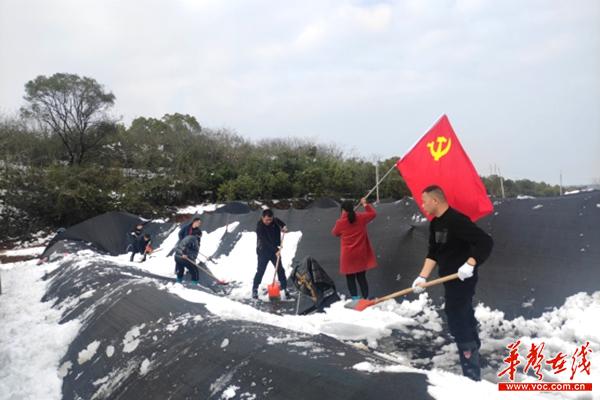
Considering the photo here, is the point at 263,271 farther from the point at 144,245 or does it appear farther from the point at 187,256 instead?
the point at 144,245

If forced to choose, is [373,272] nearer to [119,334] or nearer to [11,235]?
[119,334]

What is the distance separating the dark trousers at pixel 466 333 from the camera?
2.69 m

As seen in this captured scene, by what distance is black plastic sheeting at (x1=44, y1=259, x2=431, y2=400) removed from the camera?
5.31 feet

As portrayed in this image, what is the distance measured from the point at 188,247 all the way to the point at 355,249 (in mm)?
3038

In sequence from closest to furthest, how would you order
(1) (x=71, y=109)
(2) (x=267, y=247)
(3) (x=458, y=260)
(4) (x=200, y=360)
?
1. (4) (x=200, y=360)
2. (3) (x=458, y=260)
3. (2) (x=267, y=247)
4. (1) (x=71, y=109)

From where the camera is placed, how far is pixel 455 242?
9.27 feet

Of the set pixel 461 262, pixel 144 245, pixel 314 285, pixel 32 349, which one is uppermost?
pixel 461 262

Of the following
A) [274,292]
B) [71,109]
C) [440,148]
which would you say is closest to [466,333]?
[440,148]

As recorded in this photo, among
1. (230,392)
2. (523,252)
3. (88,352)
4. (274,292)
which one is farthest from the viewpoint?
(274,292)

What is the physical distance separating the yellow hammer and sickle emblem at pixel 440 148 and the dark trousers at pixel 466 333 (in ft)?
5.58

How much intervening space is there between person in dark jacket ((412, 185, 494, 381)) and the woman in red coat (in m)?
1.94

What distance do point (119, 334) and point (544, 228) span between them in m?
4.17

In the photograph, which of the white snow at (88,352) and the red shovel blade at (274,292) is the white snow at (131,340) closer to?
the white snow at (88,352)

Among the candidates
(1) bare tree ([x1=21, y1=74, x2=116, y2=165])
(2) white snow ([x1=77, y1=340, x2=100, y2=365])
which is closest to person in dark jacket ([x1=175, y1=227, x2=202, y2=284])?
(2) white snow ([x1=77, y1=340, x2=100, y2=365])
